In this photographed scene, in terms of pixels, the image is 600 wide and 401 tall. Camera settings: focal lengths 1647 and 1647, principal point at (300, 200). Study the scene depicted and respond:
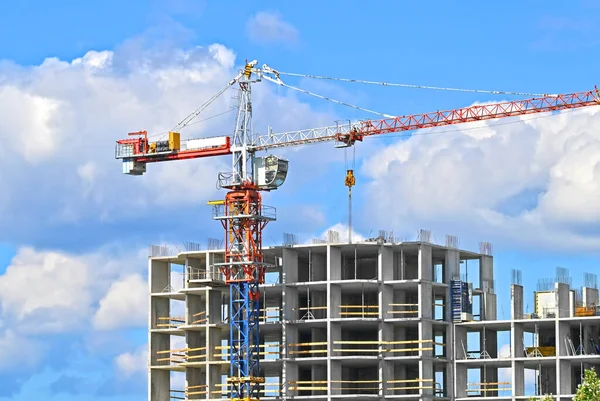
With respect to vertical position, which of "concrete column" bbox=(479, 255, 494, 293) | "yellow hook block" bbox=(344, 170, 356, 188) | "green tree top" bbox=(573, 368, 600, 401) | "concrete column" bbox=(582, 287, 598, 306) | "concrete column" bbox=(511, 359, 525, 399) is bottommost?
"green tree top" bbox=(573, 368, 600, 401)

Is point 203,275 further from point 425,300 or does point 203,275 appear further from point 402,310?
point 425,300

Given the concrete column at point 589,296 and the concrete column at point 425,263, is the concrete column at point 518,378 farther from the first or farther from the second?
the concrete column at point 425,263

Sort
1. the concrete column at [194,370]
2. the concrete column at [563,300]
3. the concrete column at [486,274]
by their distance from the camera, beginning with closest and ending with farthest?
the concrete column at [563,300] < the concrete column at [486,274] < the concrete column at [194,370]

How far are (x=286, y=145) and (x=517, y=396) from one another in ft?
126

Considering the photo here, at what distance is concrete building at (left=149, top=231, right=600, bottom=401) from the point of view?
157750 millimetres


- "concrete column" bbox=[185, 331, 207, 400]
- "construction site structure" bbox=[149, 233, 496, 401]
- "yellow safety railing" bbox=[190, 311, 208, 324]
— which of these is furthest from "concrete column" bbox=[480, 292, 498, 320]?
"concrete column" bbox=[185, 331, 207, 400]

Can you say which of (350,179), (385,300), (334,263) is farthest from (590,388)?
(350,179)

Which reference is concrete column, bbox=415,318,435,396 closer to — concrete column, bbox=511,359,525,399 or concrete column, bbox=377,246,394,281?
concrete column, bbox=377,246,394,281

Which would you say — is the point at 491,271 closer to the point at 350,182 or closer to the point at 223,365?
the point at 350,182

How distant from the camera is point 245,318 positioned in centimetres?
16112

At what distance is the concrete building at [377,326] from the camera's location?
518 ft

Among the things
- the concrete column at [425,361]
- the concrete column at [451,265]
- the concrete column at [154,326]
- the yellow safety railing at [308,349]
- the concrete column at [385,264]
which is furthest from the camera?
the concrete column at [154,326]

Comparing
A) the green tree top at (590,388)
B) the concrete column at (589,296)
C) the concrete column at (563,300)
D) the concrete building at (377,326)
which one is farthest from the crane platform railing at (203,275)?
the green tree top at (590,388)

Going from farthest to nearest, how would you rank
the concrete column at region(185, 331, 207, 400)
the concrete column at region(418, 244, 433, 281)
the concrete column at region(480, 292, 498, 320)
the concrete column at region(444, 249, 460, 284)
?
the concrete column at region(185, 331, 207, 400)
the concrete column at region(480, 292, 498, 320)
the concrete column at region(444, 249, 460, 284)
the concrete column at region(418, 244, 433, 281)
